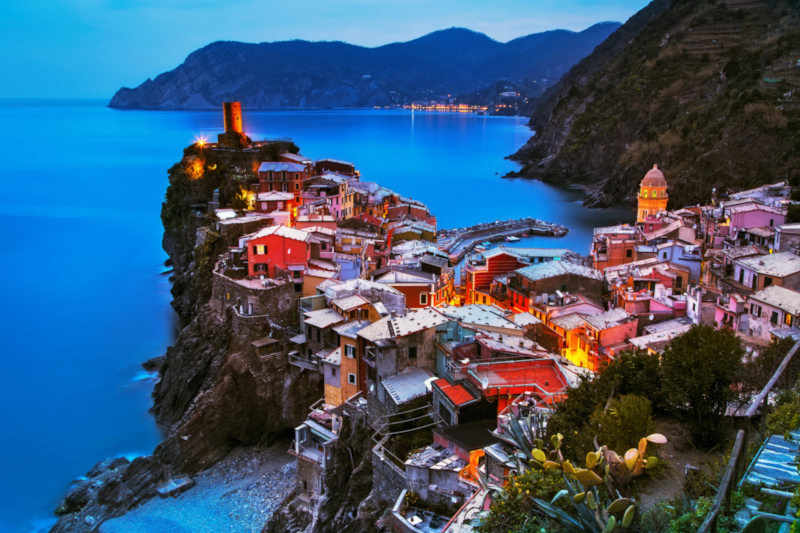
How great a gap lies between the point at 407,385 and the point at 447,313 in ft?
11.4

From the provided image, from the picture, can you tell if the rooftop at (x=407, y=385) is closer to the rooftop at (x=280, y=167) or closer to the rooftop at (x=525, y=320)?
the rooftop at (x=525, y=320)

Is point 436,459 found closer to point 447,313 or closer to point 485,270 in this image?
point 447,313

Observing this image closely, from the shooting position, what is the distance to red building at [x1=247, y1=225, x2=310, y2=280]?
20.2 m

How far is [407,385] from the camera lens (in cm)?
1291

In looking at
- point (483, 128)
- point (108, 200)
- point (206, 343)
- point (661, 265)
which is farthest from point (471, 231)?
point (483, 128)

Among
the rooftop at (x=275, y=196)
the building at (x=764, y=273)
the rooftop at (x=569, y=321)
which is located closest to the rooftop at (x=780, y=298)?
the building at (x=764, y=273)

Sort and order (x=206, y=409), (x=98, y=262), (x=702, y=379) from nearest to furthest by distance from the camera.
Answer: (x=702, y=379) → (x=206, y=409) → (x=98, y=262)

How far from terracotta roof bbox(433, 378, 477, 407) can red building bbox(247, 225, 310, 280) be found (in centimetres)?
937

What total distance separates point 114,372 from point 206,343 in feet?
23.4

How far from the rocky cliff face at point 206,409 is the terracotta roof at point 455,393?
274 inches

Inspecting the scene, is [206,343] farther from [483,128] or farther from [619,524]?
[483,128]

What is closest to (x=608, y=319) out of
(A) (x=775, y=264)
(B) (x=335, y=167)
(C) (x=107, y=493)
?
(A) (x=775, y=264)

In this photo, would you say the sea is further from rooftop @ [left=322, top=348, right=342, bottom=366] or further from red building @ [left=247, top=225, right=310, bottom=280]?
rooftop @ [left=322, top=348, right=342, bottom=366]

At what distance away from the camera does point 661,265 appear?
21531 mm
